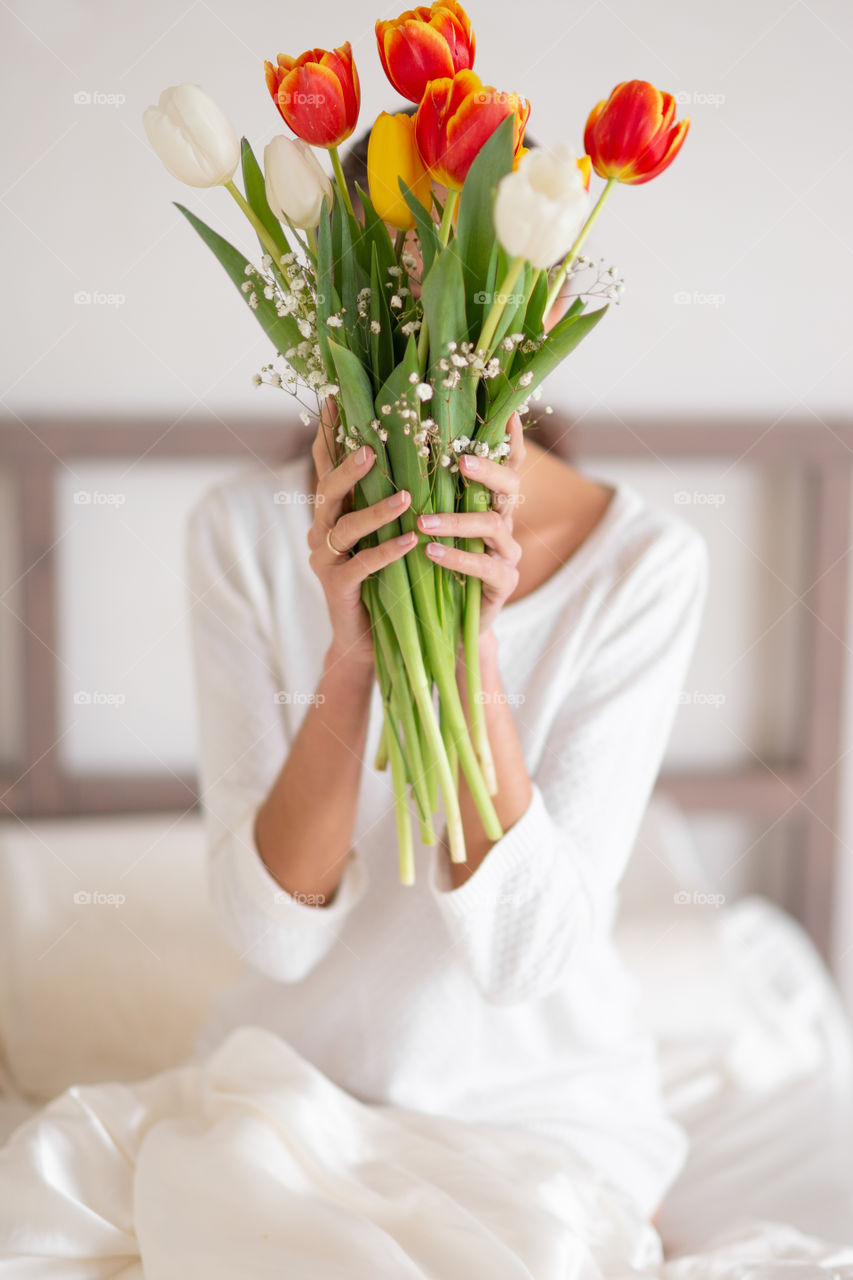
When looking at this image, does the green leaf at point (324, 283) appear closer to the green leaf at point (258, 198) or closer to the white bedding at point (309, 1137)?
the green leaf at point (258, 198)

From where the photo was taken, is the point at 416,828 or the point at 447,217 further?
the point at 416,828

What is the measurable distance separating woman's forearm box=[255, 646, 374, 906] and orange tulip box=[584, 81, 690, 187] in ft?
0.99

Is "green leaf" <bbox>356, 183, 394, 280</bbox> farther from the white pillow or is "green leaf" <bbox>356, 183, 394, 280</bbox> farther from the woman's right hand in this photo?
the white pillow

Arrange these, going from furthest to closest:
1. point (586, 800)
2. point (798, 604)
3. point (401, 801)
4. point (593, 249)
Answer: point (798, 604) < point (593, 249) < point (586, 800) < point (401, 801)

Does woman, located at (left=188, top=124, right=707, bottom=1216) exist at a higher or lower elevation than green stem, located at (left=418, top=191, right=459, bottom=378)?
lower

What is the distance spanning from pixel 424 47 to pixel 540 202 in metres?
0.11

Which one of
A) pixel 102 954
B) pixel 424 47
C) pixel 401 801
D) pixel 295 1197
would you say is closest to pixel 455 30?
pixel 424 47

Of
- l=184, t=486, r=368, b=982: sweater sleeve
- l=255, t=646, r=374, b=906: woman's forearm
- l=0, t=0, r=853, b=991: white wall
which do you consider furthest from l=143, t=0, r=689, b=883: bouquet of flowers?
l=0, t=0, r=853, b=991: white wall

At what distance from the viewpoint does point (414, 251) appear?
0.47 m

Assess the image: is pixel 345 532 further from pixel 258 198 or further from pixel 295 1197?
pixel 295 1197

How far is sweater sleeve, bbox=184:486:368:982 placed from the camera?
708mm

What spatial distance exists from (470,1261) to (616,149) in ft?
1.87

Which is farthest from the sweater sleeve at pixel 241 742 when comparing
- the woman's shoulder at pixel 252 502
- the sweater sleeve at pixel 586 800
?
the sweater sleeve at pixel 586 800

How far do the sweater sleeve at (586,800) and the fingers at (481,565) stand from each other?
182 millimetres
